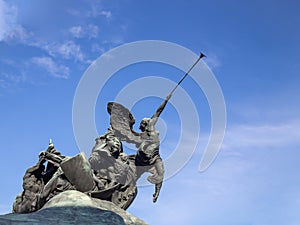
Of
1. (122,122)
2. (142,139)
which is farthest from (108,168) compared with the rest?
(122,122)

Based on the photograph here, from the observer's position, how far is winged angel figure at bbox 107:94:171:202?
13.2m

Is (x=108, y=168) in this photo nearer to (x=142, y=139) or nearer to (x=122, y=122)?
(x=142, y=139)

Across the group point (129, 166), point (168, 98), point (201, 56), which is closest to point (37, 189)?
point (129, 166)

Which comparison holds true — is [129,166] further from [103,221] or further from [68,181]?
[103,221]

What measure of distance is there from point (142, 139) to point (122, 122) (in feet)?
2.96

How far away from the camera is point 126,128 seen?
46.0ft

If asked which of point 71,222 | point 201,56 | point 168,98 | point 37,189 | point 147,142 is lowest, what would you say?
point 71,222

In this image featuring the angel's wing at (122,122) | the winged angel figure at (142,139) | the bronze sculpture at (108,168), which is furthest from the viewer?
the angel's wing at (122,122)

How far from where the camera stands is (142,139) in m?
13.7

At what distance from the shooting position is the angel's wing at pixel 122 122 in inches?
547

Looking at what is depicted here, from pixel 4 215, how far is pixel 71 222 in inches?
51.5

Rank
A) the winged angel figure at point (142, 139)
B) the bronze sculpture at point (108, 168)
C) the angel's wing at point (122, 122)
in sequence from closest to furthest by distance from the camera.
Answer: the bronze sculpture at point (108, 168) → the winged angel figure at point (142, 139) → the angel's wing at point (122, 122)

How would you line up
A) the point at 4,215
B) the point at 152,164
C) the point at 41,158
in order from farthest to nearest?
the point at 152,164 → the point at 41,158 → the point at 4,215

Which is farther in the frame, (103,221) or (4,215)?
(103,221)
